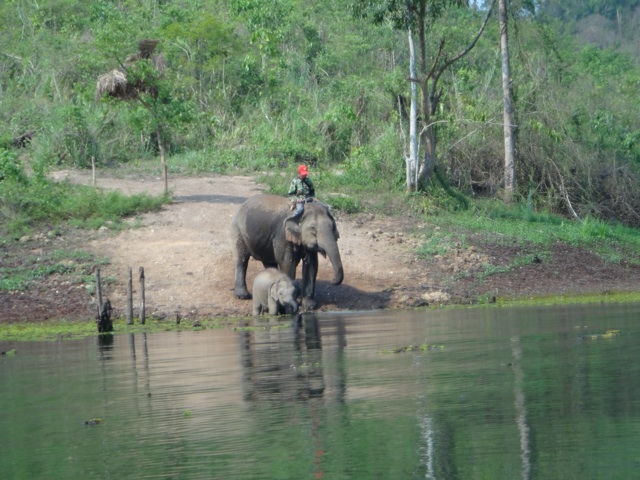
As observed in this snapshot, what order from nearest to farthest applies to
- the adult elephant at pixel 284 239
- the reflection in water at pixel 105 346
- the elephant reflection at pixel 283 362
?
the elephant reflection at pixel 283 362 → the reflection in water at pixel 105 346 → the adult elephant at pixel 284 239

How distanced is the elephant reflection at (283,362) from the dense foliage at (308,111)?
32.6ft

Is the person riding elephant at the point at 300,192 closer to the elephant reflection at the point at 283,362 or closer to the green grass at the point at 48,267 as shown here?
the elephant reflection at the point at 283,362

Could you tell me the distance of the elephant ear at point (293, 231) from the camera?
2041 centimetres

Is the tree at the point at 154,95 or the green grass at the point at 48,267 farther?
the tree at the point at 154,95

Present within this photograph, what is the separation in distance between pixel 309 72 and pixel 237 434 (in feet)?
103

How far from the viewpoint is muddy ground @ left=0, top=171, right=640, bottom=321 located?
823 inches

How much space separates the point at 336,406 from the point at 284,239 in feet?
36.8

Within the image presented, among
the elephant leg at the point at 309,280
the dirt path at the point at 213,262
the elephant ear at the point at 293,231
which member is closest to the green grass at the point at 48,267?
the dirt path at the point at 213,262

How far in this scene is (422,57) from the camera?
90.7 ft

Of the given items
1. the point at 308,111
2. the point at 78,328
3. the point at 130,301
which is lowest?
the point at 78,328

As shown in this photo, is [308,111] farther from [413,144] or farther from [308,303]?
[308,303]

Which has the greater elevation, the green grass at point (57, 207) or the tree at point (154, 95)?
the tree at point (154, 95)

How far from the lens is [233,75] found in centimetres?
3675

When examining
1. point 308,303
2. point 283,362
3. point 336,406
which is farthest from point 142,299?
point 336,406
